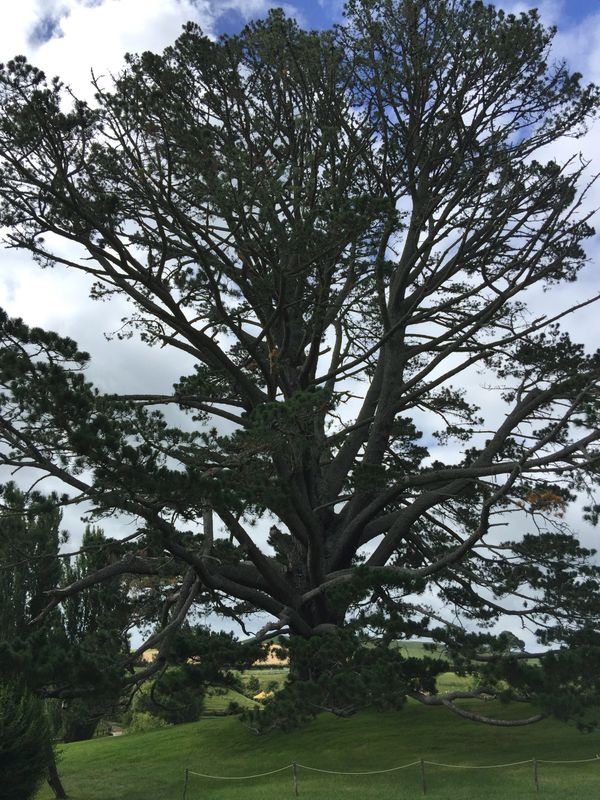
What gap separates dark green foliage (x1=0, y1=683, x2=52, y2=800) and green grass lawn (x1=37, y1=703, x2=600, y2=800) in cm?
167

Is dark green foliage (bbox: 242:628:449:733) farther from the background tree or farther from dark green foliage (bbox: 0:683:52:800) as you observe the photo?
dark green foliage (bbox: 0:683:52:800)

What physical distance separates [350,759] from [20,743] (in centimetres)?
540

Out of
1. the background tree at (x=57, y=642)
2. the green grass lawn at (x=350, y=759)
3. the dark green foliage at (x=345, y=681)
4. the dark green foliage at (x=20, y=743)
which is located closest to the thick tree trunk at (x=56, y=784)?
the green grass lawn at (x=350, y=759)

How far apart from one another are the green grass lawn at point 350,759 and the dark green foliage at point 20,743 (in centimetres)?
167

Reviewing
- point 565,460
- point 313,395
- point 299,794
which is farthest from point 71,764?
point 565,460

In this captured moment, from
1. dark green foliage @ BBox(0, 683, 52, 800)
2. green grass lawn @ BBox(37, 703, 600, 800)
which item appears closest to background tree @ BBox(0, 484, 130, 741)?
dark green foliage @ BBox(0, 683, 52, 800)

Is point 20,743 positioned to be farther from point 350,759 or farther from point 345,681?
point 350,759

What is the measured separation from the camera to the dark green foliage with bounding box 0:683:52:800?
11336 millimetres

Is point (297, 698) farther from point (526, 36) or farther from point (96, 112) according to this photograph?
point (526, 36)

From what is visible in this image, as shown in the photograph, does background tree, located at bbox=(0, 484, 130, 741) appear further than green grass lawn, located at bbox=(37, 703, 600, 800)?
No

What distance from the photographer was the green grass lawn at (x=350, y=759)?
10547mm

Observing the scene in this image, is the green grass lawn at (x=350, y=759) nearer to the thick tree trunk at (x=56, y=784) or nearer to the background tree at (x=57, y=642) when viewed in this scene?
the thick tree trunk at (x=56, y=784)

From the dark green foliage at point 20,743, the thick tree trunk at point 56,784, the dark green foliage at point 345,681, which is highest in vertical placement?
the dark green foliage at point 345,681

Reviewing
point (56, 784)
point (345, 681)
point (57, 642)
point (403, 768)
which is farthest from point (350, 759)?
point (57, 642)
